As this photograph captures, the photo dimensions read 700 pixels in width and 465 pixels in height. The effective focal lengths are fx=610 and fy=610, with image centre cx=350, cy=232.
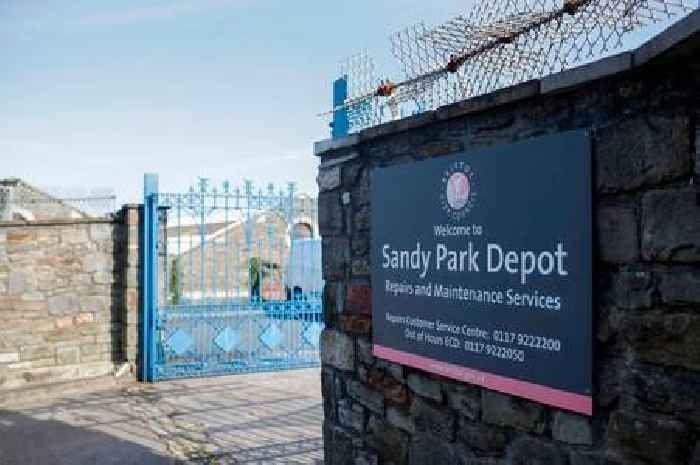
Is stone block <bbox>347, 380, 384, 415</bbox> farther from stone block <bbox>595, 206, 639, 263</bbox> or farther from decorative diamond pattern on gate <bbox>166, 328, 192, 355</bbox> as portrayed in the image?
decorative diamond pattern on gate <bbox>166, 328, 192, 355</bbox>

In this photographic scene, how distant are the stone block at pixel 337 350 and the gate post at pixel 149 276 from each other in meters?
4.55

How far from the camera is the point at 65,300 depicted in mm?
7496

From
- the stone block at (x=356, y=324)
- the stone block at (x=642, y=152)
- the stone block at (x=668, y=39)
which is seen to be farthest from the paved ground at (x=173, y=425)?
the stone block at (x=668, y=39)

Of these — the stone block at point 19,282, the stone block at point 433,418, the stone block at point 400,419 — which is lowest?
the stone block at point 400,419

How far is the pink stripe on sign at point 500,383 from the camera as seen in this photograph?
6.88 feet

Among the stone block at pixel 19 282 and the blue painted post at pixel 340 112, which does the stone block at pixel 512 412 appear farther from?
the stone block at pixel 19 282

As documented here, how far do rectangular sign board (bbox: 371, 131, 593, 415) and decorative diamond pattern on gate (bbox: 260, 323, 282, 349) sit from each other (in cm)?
538

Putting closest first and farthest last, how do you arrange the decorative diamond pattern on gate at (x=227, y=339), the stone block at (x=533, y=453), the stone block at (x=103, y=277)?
the stone block at (x=533, y=453) < the stone block at (x=103, y=277) < the decorative diamond pattern on gate at (x=227, y=339)

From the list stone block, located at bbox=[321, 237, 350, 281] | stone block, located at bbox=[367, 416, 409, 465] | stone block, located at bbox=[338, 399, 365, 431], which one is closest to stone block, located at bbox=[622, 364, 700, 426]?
stone block, located at bbox=[367, 416, 409, 465]

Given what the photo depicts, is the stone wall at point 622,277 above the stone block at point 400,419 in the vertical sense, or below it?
above

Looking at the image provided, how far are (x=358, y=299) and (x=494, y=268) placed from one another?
1165mm

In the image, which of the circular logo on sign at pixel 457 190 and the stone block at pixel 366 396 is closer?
the circular logo on sign at pixel 457 190

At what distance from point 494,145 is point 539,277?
1.97 feet

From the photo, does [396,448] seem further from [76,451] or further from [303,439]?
[76,451]
